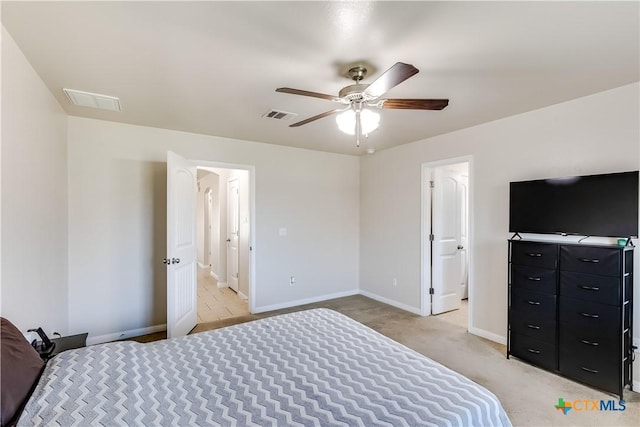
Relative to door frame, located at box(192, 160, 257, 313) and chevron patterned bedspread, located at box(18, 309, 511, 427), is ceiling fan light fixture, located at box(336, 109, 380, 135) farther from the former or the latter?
door frame, located at box(192, 160, 257, 313)

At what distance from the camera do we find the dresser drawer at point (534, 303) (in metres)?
2.63

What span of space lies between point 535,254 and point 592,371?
0.96 metres

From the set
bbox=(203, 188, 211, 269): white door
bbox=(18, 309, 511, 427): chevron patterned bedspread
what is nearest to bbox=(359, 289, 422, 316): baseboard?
bbox=(18, 309, 511, 427): chevron patterned bedspread

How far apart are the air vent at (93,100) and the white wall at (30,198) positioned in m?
0.15

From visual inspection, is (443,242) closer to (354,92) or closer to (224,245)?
(354,92)

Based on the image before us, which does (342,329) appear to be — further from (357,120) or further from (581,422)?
(581,422)

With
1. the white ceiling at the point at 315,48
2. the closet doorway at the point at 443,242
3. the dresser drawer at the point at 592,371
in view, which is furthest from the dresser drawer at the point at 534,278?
the white ceiling at the point at 315,48

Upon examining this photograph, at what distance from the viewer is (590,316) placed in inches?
93.7

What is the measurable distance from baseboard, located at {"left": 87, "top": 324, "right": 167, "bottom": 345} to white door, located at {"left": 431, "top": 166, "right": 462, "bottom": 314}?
3.59 meters

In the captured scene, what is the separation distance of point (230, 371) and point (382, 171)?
3.89 m

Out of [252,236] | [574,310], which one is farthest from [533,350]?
[252,236]

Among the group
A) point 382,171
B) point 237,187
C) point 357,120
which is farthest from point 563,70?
point 237,187

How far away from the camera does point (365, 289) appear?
518 centimetres

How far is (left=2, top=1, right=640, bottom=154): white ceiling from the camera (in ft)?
4.96
